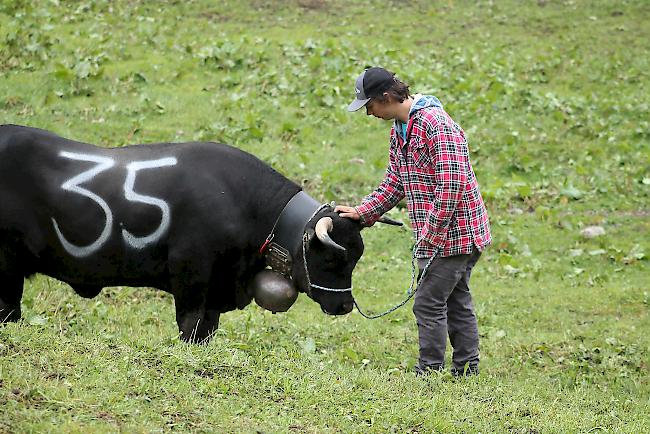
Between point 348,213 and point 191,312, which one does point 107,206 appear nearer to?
point 191,312

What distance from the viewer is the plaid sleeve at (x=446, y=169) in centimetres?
632

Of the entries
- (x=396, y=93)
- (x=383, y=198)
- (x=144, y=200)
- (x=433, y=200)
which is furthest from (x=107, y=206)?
(x=433, y=200)

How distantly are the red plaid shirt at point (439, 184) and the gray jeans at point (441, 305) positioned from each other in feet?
0.35

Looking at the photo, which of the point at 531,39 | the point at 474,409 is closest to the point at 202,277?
the point at 474,409

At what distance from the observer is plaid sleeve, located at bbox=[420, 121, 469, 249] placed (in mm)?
6324

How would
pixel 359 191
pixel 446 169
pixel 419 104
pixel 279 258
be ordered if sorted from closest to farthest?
pixel 446 169
pixel 419 104
pixel 279 258
pixel 359 191

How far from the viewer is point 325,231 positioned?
6.64 metres

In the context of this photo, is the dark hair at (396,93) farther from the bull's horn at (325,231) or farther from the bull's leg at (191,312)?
the bull's leg at (191,312)

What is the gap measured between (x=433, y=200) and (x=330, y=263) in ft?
2.87

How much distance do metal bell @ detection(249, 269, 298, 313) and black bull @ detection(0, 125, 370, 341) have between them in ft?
0.38

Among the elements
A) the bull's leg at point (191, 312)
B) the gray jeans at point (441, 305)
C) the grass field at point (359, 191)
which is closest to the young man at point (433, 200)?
the gray jeans at point (441, 305)

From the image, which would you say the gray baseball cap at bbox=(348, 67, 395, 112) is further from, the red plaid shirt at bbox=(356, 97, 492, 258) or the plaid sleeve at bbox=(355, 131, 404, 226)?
the plaid sleeve at bbox=(355, 131, 404, 226)

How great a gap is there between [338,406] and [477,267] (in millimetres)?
5466

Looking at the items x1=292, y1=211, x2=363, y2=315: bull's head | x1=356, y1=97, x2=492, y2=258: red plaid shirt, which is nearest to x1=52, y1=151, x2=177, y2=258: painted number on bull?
x1=292, y1=211, x2=363, y2=315: bull's head
